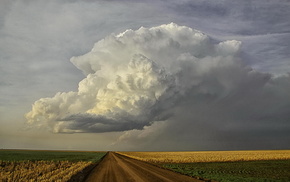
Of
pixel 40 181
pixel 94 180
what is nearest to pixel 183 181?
pixel 94 180

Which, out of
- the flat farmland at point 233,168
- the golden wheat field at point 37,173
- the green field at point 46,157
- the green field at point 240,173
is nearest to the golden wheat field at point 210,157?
the flat farmland at point 233,168

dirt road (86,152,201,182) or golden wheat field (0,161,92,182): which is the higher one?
golden wheat field (0,161,92,182)

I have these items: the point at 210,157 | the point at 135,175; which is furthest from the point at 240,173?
the point at 210,157

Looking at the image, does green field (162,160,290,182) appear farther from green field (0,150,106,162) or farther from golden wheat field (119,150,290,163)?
green field (0,150,106,162)

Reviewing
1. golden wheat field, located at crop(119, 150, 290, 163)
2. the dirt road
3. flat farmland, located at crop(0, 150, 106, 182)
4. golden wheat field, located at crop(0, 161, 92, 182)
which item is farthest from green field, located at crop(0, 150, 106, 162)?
the dirt road

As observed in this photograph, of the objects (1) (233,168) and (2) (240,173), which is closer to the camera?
(2) (240,173)

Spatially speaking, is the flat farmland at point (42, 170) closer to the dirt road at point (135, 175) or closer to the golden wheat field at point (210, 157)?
the dirt road at point (135, 175)

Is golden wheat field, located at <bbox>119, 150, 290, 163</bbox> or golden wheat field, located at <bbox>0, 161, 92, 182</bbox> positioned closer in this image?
golden wheat field, located at <bbox>0, 161, 92, 182</bbox>

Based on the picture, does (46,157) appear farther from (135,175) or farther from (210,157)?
(135,175)

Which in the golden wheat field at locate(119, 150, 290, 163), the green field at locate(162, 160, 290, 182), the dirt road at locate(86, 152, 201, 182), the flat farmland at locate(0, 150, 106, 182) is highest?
the flat farmland at locate(0, 150, 106, 182)

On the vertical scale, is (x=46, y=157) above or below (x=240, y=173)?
above

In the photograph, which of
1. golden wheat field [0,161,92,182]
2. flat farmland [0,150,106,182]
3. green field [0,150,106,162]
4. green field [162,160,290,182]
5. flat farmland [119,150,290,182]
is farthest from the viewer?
green field [0,150,106,162]

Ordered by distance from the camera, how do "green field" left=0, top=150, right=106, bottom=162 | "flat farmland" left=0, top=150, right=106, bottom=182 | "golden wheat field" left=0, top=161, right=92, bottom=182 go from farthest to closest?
1. "green field" left=0, top=150, right=106, bottom=162
2. "flat farmland" left=0, top=150, right=106, bottom=182
3. "golden wheat field" left=0, top=161, right=92, bottom=182

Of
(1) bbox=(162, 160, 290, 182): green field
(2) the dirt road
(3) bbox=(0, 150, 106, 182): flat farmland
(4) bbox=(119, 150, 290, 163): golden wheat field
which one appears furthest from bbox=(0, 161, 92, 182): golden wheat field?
(4) bbox=(119, 150, 290, 163): golden wheat field
